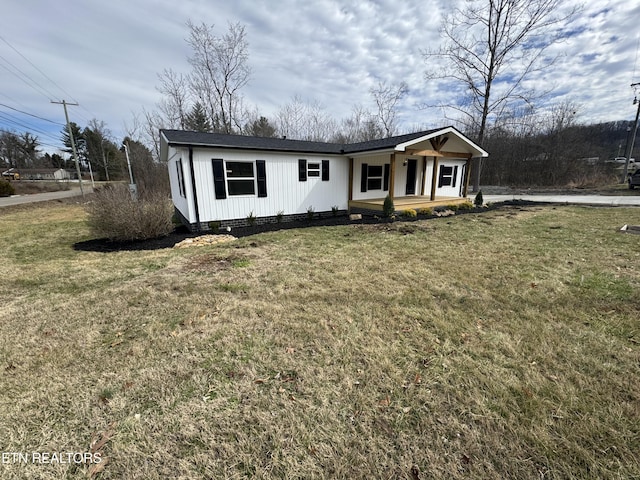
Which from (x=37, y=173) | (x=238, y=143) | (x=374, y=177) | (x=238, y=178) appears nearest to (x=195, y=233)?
(x=238, y=178)

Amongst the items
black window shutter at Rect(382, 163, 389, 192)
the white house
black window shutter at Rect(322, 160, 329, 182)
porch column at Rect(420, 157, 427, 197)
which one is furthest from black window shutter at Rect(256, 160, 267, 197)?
porch column at Rect(420, 157, 427, 197)

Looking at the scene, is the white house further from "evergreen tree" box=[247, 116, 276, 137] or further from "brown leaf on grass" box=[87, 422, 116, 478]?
"evergreen tree" box=[247, 116, 276, 137]

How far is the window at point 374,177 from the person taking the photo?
12031 millimetres

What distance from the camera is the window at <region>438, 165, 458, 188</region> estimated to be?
14.4m

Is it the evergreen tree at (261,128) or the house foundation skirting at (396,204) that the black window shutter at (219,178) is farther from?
the evergreen tree at (261,128)

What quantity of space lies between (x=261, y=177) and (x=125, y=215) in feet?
13.6

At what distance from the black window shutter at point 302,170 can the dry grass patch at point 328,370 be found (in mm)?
5926

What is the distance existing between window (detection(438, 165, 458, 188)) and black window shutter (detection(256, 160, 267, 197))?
9743 mm

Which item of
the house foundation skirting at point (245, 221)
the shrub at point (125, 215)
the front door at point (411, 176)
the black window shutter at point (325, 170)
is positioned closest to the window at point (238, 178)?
the house foundation skirting at point (245, 221)

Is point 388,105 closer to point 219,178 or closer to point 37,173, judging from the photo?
point 219,178

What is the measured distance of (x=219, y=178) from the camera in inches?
341

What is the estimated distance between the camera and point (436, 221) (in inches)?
393

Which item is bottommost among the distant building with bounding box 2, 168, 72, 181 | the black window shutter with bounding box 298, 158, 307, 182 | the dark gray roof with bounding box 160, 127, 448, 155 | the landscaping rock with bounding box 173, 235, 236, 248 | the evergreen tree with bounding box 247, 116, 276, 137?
the landscaping rock with bounding box 173, 235, 236, 248

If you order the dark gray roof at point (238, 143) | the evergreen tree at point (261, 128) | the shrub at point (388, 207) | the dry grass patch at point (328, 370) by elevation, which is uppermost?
the evergreen tree at point (261, 128)
